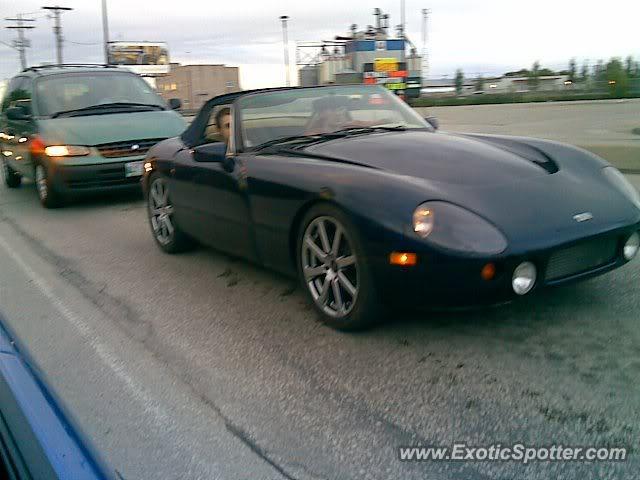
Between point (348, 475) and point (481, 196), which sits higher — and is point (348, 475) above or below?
below

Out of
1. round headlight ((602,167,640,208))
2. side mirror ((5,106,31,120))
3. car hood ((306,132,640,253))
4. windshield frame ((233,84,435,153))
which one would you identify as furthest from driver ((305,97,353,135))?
side mirror ((5,106,31,120))

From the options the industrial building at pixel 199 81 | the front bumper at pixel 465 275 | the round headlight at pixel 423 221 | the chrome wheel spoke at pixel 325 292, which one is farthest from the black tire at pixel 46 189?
the industrial building at pixel 199 81

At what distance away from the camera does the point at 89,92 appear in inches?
368

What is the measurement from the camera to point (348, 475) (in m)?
2.50

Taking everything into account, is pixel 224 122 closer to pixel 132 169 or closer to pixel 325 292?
pixel 325 292

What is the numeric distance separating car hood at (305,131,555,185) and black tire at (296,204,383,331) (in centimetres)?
41

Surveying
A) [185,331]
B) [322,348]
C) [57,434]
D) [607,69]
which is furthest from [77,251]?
[607,69]

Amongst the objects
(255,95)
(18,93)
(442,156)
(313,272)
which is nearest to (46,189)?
(18,93)

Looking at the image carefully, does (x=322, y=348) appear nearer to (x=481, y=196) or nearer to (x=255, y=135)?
(x=481, y=196)

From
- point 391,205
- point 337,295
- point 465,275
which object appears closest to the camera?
point 465,275

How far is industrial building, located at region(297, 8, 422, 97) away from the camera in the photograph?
28.5 metres

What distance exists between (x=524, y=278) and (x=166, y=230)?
3431 mm

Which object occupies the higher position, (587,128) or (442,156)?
(442,156)

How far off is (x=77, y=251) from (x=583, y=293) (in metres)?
4.40
